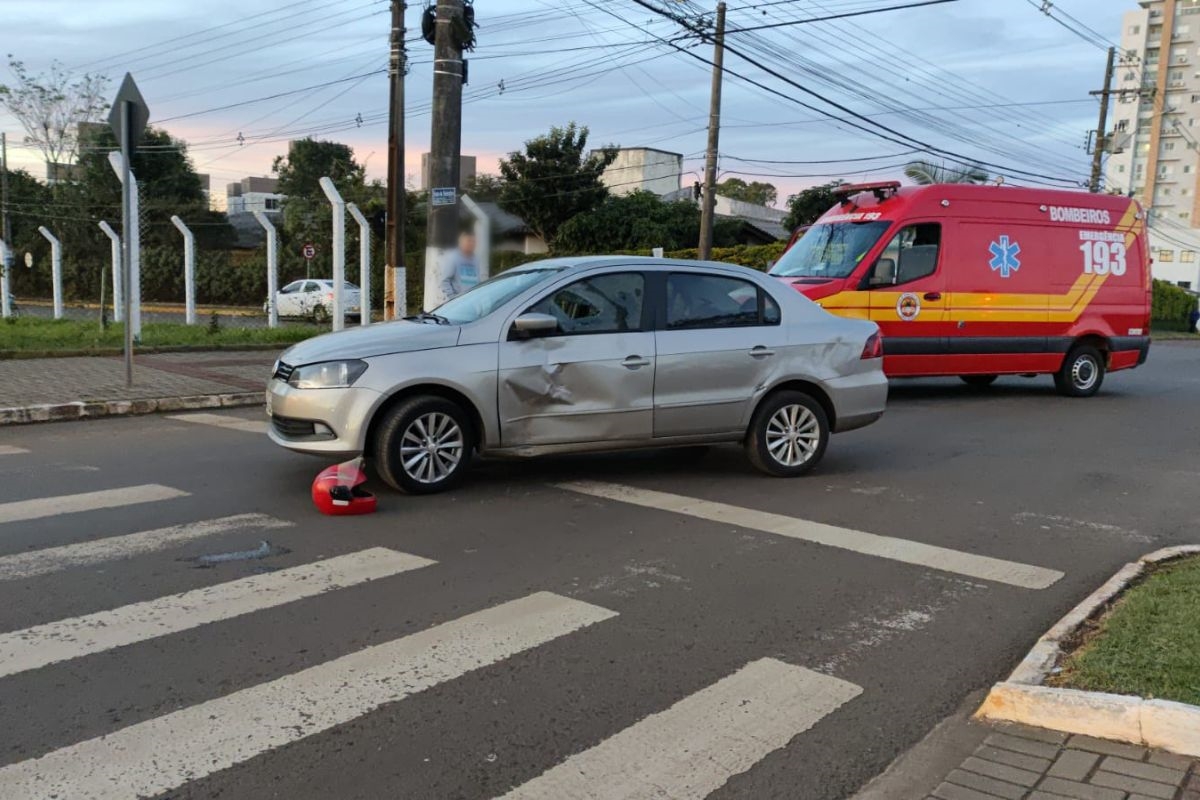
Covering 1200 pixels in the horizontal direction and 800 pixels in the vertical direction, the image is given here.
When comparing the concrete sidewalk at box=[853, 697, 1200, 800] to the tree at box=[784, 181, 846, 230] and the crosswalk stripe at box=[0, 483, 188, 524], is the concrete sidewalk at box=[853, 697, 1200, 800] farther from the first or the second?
the tree at box=[784, 181, 846, 230]

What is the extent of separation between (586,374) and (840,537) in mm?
2120

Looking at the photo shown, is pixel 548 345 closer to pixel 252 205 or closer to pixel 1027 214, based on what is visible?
pixel 1027 214

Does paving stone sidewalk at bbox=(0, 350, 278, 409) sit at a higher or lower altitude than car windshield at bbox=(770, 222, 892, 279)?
lower

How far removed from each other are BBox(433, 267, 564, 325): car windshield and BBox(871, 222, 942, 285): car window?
20.9 feet

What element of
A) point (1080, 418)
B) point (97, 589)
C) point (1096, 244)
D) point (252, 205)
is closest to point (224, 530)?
point (97, 589)

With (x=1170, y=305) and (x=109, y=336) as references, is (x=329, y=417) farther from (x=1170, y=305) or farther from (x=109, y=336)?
(x=1170, y=305)

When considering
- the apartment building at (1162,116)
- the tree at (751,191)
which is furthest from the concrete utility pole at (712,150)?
the apartment building at (1162,116)

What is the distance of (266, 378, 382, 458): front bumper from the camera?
259 inches

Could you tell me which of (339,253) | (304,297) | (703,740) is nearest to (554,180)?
(304,297)

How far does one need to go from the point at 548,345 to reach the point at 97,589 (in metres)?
3.30

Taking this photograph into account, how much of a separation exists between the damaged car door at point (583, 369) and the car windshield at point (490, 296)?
0.82ft

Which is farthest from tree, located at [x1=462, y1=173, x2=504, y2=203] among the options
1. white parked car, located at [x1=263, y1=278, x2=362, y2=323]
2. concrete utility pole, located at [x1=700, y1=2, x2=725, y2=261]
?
concrete utility pole, located at [x1=700, y1=2, x2=725, y2=261]

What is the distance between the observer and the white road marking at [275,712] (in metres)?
3.15

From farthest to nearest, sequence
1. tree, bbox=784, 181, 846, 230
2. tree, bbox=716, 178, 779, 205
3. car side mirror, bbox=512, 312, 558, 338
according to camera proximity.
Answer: tree, bbox=716, 178, 779, 205 → tree, bbox=784, 181, 846, 230 → car side mirror, bbox=512, 312, 558, 338
